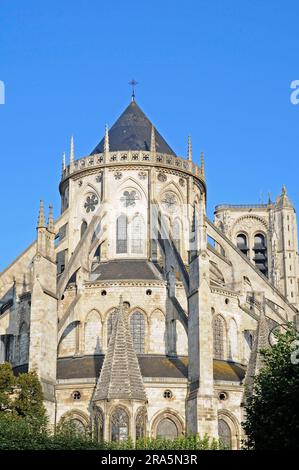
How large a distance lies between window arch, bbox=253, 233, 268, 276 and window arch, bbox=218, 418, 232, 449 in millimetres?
43212

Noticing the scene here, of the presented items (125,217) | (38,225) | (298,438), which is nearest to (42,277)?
(38,225)

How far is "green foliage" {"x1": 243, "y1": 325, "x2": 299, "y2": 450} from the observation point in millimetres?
32562

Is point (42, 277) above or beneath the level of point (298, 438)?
above

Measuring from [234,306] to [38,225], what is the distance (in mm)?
14103

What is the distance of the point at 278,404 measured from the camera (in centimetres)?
3419

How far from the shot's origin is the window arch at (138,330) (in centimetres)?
5794

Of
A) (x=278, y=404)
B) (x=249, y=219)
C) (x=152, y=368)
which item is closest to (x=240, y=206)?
(x=249, y=219)

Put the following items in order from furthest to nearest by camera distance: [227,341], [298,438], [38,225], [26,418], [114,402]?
[227,341] → [38,225] → [114,402] → [26,418] → [298,438]

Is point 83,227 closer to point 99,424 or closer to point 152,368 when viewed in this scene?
point 152,368

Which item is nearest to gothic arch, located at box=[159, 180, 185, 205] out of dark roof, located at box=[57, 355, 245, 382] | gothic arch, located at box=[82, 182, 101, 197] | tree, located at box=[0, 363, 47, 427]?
gothic arch, located at box=[82, 182, 101, 197]

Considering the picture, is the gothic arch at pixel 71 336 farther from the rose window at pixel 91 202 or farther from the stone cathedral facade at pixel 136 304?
the rose window at pixel 91 202

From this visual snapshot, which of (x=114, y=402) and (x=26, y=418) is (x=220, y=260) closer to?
(x=114, y=402)

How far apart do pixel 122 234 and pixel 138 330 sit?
8.86m

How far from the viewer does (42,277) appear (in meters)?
53.7
